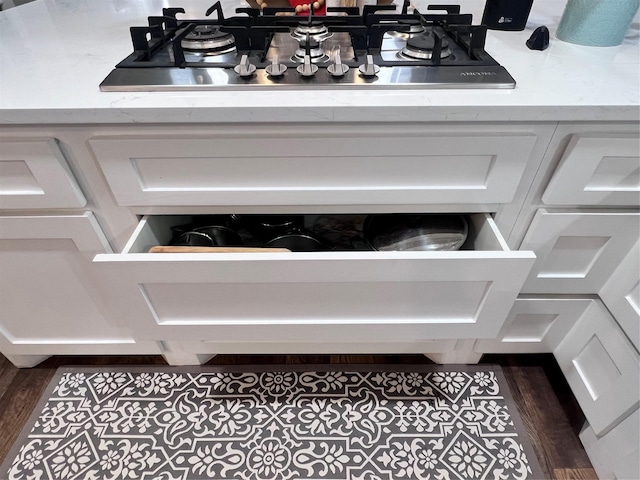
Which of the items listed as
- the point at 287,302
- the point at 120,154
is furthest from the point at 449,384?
the point at 120,154

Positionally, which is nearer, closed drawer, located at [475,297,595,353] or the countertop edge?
the countertop edge

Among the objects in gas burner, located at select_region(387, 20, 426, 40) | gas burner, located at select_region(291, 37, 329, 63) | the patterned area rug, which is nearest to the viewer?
gas burner, located at select_region(291, 37, 329, 63)

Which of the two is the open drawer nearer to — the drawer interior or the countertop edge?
the drawer interior

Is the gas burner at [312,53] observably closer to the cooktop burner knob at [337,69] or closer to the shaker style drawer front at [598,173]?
the cooktop burner knob at [337,69]

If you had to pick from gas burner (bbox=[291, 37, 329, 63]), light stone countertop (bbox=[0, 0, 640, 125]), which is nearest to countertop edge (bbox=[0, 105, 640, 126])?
light stone countertop (bbox=[0, 0, 640, 125])

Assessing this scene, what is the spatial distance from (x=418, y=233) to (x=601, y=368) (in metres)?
0.50

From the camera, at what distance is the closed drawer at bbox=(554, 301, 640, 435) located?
794 millimetres

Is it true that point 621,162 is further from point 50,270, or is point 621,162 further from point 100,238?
point 50,270

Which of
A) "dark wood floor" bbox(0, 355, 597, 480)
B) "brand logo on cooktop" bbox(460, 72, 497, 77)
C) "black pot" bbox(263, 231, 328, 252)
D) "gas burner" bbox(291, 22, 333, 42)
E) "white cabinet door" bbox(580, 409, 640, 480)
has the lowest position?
"dark wood floor" bbox(0, 355, 597, 480)

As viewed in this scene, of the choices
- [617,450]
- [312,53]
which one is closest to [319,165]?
[312,53]

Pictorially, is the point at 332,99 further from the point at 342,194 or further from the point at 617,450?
the point at 617,450

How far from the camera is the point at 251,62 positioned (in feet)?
2.41

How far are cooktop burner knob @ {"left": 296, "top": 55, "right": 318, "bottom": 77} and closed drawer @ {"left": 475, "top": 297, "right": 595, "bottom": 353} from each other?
0.69 metres

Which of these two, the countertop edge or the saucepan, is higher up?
the countertop edge
